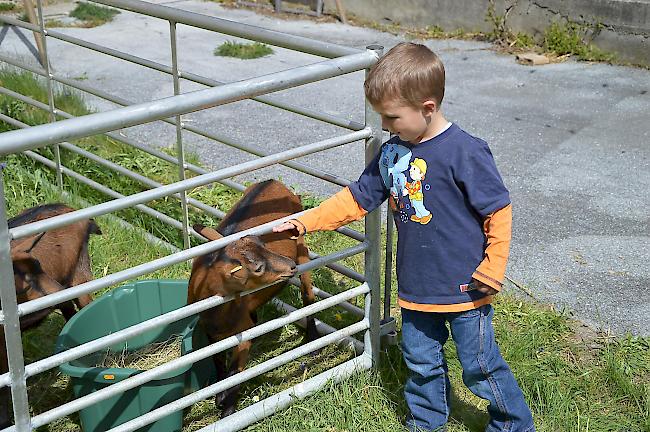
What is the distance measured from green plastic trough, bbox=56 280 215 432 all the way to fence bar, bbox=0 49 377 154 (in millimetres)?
1027

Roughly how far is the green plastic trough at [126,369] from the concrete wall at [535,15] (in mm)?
6277

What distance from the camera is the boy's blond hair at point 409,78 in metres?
2.74

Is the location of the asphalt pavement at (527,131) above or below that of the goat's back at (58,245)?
below

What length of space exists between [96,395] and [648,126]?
215 inches

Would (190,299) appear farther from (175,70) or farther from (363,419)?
(175,70)

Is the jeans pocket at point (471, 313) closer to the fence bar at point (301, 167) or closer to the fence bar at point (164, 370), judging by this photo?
the fence bar at point (164, 370)

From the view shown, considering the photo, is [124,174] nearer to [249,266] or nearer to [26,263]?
[26,263]

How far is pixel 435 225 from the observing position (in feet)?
9.51

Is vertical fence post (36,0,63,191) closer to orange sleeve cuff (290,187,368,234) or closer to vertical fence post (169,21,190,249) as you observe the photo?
vertical fence post (169,21,190,249)

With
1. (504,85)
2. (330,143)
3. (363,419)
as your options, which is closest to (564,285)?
(363,419)

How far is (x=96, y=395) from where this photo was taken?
2758 millimetres

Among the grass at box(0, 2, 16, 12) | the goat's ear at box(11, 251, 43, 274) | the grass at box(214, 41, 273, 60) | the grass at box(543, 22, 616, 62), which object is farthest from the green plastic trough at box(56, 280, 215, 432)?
the grass at box(0, 2, 16, 12)

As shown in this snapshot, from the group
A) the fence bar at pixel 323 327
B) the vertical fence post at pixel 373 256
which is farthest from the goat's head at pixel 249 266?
the fence bar at pixel 323 327

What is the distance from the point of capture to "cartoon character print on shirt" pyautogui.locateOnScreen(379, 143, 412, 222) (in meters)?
2.93
